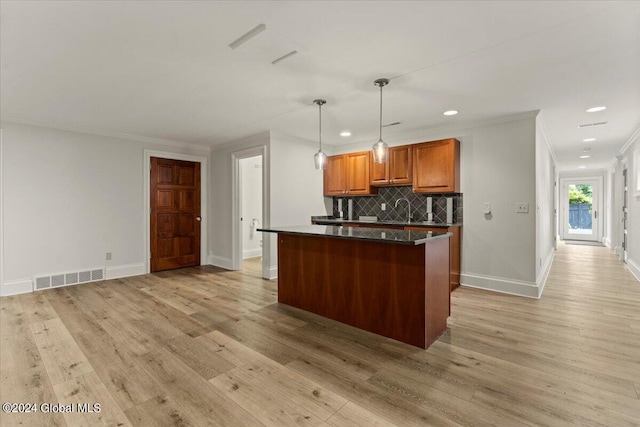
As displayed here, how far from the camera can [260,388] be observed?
6.58 feet

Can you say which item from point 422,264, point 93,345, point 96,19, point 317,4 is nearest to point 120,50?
point 96,19

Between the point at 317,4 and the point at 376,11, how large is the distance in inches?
14.4

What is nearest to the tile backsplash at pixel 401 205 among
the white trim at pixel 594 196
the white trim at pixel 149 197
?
the white trim at pixel 149 197

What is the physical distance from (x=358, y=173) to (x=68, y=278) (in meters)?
4.75

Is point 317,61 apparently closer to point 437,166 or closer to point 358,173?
point 437,166

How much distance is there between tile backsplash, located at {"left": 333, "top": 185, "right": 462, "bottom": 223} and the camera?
4805mm

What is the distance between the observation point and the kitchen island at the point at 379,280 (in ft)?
8.39

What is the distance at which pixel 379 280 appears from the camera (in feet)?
9.18

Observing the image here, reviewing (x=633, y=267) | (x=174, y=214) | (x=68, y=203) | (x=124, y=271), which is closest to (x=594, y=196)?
(x=633, y=267)

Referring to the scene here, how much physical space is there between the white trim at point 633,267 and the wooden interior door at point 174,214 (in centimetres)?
750

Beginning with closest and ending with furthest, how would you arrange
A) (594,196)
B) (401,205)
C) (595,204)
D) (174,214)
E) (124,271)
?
(124,271) → (401,205) → (174,214) → (595,204) → (594,196)

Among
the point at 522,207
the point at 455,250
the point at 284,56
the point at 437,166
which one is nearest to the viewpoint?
the point at 284,56

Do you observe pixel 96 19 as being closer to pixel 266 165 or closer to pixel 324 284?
pixel 324 284

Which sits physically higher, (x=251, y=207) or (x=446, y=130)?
(x=446, y=130)
